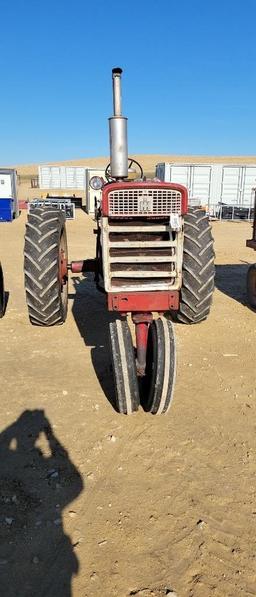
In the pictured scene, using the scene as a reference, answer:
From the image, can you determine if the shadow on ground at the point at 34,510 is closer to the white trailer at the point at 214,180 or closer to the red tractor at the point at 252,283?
the red tractor at the point at 252,283

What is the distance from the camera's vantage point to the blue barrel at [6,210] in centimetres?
1995

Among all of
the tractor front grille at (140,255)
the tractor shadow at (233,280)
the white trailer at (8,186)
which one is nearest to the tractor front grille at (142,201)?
the tractor front grille at (140,255)

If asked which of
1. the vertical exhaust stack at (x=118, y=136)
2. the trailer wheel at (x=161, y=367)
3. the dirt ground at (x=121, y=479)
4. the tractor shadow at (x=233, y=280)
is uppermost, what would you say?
the vertical exhaust stack at (x=118, y=136)

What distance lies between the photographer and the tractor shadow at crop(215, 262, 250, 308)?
25.9 ft

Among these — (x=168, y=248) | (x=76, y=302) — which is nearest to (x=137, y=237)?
(x=168, y=248)

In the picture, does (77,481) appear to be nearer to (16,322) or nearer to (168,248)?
(168,248)

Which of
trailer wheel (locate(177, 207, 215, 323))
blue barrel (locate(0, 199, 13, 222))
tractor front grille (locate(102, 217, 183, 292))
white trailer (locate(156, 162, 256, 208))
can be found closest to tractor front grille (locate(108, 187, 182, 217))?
tractor front grille (locate(102, 217, 183, 292))

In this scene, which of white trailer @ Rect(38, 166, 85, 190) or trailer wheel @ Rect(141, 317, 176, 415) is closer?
trailer wheel @ Rect(141, 317, 176, 415)

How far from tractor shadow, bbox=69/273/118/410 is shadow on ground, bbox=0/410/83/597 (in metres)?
0.84

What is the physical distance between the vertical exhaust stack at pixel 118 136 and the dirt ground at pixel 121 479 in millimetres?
2052

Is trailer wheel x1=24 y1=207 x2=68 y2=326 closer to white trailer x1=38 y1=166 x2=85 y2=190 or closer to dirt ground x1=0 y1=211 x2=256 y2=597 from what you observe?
dirt ground x1=0 y1=211 x2=256 y2=597

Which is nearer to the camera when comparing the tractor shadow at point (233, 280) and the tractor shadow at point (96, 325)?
the tractor shadow at point (96, 325)

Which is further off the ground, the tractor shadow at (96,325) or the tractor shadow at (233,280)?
the tractor shadow at (96,325)

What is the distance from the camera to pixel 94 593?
219cm
